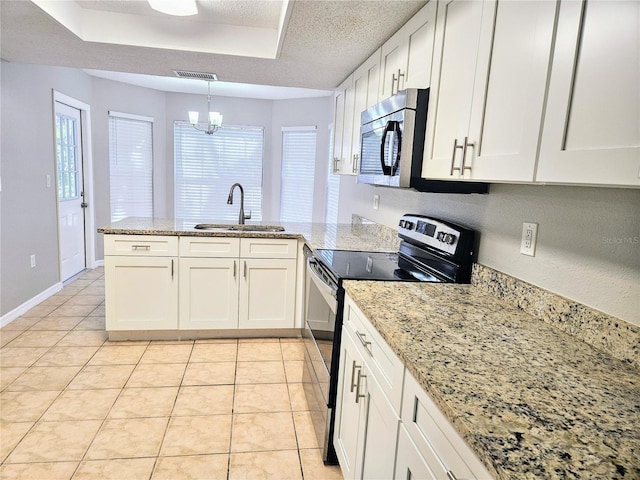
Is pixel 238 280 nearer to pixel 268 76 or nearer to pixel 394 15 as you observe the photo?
pixel 268 76

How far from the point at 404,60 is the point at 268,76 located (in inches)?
63.2

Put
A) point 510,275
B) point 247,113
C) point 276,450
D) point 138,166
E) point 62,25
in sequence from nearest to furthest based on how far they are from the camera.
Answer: point 510,275, point 276,450, point 62,25, point 138,166, point 247,113

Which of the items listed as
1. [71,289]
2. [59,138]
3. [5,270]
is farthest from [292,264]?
[59,138]

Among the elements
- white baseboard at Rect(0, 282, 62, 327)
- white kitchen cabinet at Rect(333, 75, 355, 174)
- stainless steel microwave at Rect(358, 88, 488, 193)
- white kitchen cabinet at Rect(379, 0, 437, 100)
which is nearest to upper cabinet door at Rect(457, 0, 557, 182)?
stainless steel microwave at Rect(358, 88, 488, 193)

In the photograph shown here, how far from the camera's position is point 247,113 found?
604cm

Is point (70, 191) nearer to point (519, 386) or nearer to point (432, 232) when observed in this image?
point (432, 232)

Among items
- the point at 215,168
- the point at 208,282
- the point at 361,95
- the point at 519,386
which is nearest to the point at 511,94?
the point at 519,386

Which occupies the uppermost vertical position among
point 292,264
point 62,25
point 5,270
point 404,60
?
point 62,25

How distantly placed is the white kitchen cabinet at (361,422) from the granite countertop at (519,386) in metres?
0.22

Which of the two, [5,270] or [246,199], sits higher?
[246,199]

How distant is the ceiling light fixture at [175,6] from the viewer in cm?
248

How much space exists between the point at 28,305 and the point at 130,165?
7.90ft

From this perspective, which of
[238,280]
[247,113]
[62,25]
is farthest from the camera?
[247,113]

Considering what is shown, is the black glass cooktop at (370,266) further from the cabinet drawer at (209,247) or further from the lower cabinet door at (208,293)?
the lower cabinet door at (208,293)
